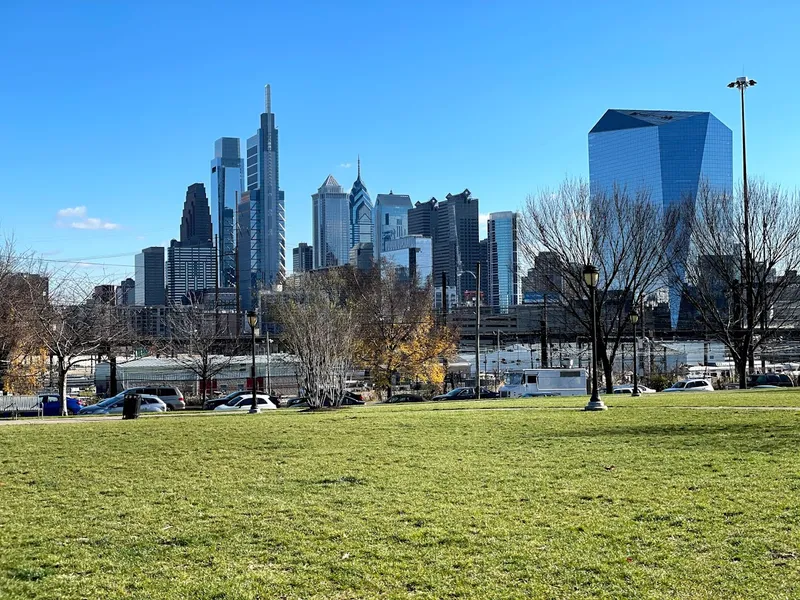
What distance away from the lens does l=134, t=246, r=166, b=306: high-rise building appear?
146 m

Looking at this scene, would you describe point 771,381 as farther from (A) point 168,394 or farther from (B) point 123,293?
(B) point 123,293

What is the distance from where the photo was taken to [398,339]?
4991 cm

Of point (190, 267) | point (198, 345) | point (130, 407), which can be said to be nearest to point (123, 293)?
point (198, 345)

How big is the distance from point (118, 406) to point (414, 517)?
30905 millimetres

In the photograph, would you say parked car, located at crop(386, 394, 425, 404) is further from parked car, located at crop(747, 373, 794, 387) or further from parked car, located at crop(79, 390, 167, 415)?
parked car, located at crop(747, 373, 794, 387)

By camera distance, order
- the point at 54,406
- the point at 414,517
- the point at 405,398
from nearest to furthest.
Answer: the point at 414,517
the point at 54,406
the point at 405,398

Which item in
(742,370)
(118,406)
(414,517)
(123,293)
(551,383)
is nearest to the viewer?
(414,517)

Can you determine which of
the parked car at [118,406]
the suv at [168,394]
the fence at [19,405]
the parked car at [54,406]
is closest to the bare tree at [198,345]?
the suv at [168,394]

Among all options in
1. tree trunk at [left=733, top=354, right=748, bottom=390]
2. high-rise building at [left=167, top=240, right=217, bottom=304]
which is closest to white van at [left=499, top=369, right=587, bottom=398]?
tree trunk at [left=733, top=354, right=748, bottom=390]

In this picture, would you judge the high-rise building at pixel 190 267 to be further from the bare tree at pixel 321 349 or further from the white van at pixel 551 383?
the bare tree at pixel 321 349

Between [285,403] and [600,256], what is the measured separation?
739 inches

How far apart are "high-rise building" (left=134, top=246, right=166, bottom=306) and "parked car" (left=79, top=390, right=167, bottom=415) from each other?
342 ft

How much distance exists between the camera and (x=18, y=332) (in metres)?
39.3

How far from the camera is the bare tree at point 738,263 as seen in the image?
1613 inches
